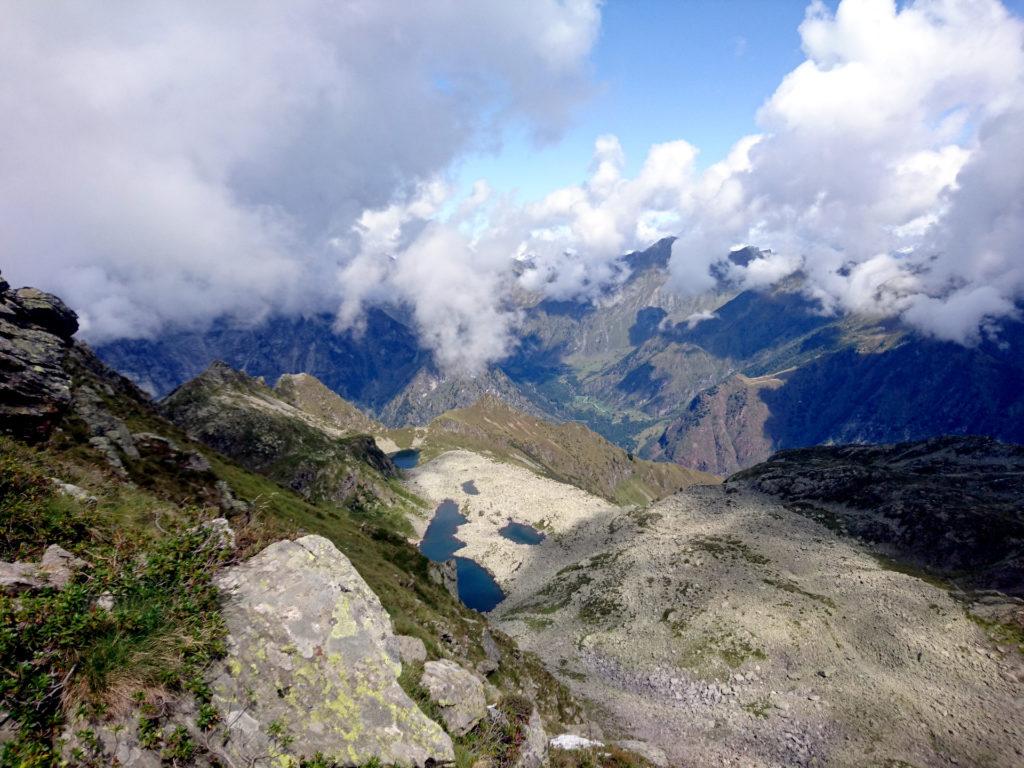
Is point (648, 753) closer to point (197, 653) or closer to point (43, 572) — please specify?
point (197, 653)

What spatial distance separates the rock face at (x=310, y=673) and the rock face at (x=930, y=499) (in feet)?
269

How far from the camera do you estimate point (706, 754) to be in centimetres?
3897

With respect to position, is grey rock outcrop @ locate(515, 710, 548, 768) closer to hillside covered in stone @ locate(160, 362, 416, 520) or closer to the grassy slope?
A: the grassy slope

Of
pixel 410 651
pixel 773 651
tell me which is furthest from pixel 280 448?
pixel 410 651

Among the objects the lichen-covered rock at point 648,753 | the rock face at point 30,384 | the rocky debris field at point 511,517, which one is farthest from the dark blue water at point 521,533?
the rock face at point 30,384

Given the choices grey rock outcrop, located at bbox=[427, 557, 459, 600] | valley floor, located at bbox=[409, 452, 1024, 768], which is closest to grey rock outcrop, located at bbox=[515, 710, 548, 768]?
valley floor, located at bbox=[409, 452, 1024, 768]

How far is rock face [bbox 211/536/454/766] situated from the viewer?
27.8 feet

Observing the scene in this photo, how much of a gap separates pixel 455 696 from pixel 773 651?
54.9 meters

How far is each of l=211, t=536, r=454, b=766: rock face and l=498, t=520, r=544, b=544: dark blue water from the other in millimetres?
140241

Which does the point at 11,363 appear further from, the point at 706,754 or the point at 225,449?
the point at 225,449

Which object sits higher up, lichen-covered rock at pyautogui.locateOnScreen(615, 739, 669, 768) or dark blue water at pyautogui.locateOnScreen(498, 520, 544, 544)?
lichen-covered rock at pyautogui.locateOnScreen(615, 739, 669, 768)

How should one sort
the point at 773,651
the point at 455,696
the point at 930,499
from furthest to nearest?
the point at 930,499, the point at 773,651, the point at 455,696

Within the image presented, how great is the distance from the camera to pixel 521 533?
15588cm

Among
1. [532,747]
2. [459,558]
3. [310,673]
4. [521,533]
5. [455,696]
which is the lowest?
[459,558]
